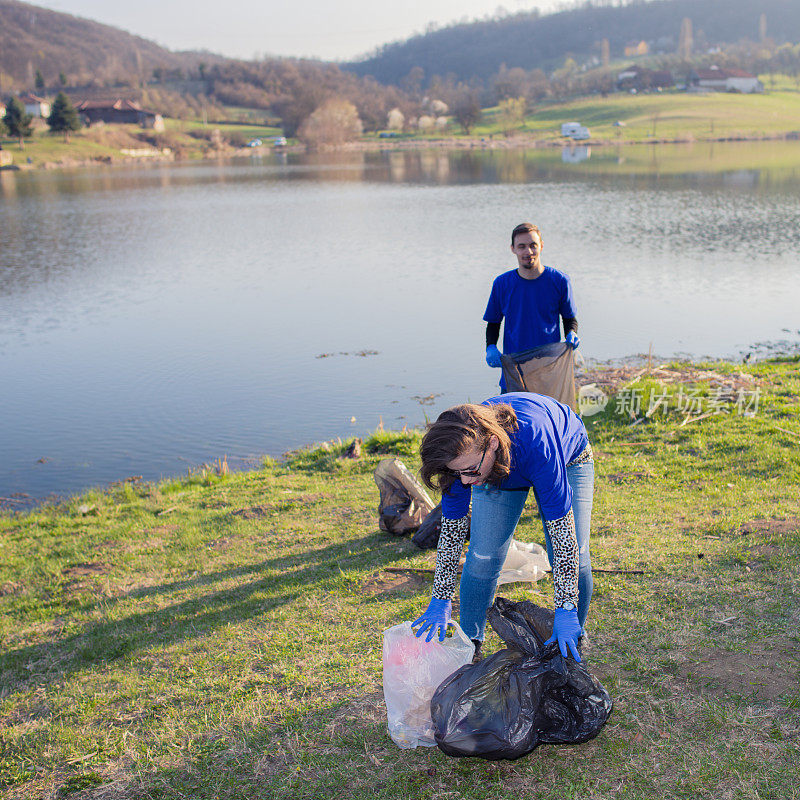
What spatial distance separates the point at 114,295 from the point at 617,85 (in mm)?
121977

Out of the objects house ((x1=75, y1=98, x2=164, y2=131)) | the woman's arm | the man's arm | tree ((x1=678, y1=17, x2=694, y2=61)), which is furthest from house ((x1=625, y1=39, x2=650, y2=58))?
the woman's arm

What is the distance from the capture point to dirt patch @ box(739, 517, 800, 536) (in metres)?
5.12

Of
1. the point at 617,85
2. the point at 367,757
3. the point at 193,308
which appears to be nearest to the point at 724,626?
the point at 367,757

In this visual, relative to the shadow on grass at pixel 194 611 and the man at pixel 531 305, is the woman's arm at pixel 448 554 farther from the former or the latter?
the man at pixel 531 305

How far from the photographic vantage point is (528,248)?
17.7ft

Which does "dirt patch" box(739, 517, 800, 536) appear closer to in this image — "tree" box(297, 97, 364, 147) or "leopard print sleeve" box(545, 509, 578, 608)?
"leopard print sleeve" box(545, 509, 578, 608)

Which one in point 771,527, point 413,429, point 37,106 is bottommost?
point 413,429

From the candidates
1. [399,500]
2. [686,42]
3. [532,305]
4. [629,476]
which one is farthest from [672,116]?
[686,42]

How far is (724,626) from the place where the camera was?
13.2 ft

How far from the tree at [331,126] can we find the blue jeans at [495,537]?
338ft

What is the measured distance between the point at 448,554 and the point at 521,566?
156 cm

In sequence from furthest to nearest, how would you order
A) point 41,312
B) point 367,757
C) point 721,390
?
point 41,312, point 721,390, point 367,757

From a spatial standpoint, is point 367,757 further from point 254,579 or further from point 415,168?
point 415,168

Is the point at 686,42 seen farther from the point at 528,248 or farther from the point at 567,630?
the point at 567,630
